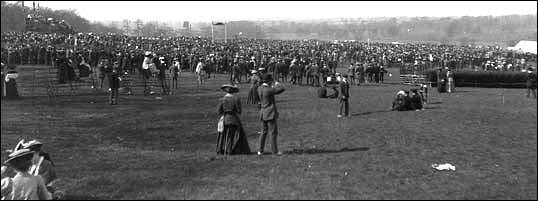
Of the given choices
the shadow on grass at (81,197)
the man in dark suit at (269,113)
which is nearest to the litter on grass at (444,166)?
the man in dark suit at (269,113)

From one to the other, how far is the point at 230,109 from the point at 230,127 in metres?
0.39

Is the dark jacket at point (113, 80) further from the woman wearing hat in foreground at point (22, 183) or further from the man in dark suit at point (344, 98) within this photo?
the woman wearing hat in foreground at point (22, 183)

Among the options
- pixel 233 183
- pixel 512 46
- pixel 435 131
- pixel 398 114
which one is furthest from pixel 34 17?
pixel 512 46

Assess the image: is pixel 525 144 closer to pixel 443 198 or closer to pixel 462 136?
pixel 462 136

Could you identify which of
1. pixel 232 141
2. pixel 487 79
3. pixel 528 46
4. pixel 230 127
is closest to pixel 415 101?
pixel 232 141

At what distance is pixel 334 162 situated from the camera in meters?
12.3

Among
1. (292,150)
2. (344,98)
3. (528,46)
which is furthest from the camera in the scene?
(528,46)

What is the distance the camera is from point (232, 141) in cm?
1273

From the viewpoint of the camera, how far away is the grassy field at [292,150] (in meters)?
10.0

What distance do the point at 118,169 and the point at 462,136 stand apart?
9256 millimetres

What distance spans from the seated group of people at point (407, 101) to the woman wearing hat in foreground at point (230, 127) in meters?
10.4

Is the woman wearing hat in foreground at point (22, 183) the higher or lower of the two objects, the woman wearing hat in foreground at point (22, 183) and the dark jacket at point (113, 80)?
the lower

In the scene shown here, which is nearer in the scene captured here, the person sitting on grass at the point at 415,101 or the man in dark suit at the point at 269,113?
the man in dark suit at the point at 269,113

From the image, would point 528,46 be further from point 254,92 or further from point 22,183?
point 22,183
